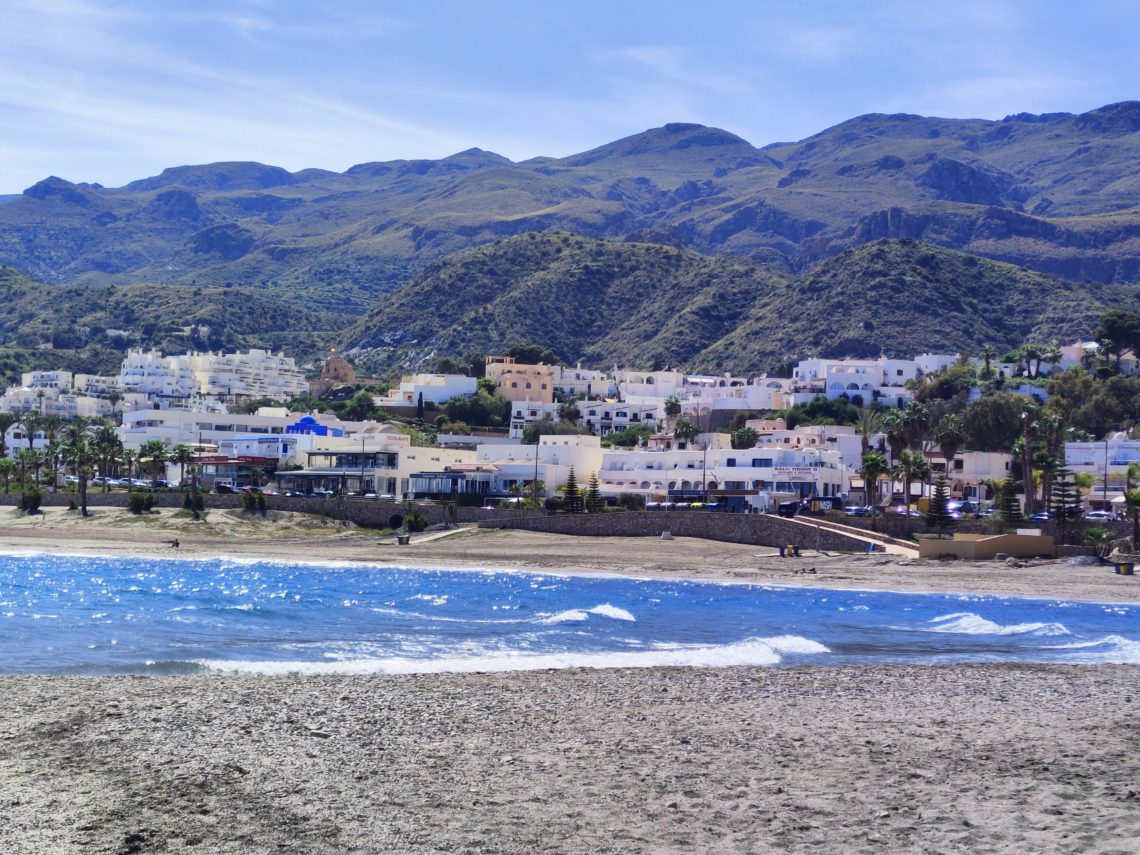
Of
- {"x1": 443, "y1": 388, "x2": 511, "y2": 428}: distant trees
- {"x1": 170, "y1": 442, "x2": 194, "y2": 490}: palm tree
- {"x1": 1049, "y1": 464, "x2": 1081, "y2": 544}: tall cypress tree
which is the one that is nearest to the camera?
{"x1": 1049, "y1": 464, "x2": 1081, "y2": 544}: tall cypress tree

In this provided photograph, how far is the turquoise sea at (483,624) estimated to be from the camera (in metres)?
24.2

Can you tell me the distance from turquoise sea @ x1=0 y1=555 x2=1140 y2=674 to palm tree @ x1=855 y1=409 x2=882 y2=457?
3912 centimetres

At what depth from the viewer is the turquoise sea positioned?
2422cm

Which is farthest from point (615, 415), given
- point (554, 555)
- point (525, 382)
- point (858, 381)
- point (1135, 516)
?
point (1135, 516)

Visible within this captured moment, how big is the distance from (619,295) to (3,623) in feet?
527

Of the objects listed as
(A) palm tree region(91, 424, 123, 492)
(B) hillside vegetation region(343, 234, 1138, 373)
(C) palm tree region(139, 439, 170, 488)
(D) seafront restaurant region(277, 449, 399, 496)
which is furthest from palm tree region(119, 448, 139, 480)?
(B) hillside vegetation region(343, 234, 1138, 373)

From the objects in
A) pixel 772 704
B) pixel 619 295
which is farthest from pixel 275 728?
pixel 619 295

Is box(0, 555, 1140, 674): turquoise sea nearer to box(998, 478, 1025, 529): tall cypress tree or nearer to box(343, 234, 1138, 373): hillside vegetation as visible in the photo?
box(998, 478, 1025, 529): tall cypress tree

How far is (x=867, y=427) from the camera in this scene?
90000 millimetres

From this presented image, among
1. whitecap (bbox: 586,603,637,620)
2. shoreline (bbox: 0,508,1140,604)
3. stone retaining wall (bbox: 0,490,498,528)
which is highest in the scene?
stone retaining wall (bbox: 0,490,498,528)

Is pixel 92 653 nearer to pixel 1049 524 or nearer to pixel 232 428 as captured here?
pixel 1049 524

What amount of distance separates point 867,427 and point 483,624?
204 ft

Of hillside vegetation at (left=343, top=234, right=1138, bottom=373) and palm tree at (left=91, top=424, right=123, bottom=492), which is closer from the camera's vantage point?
palm tree at (left=91, top=424, right=123, bottom=492)

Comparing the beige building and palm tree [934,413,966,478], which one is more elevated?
the beige building
